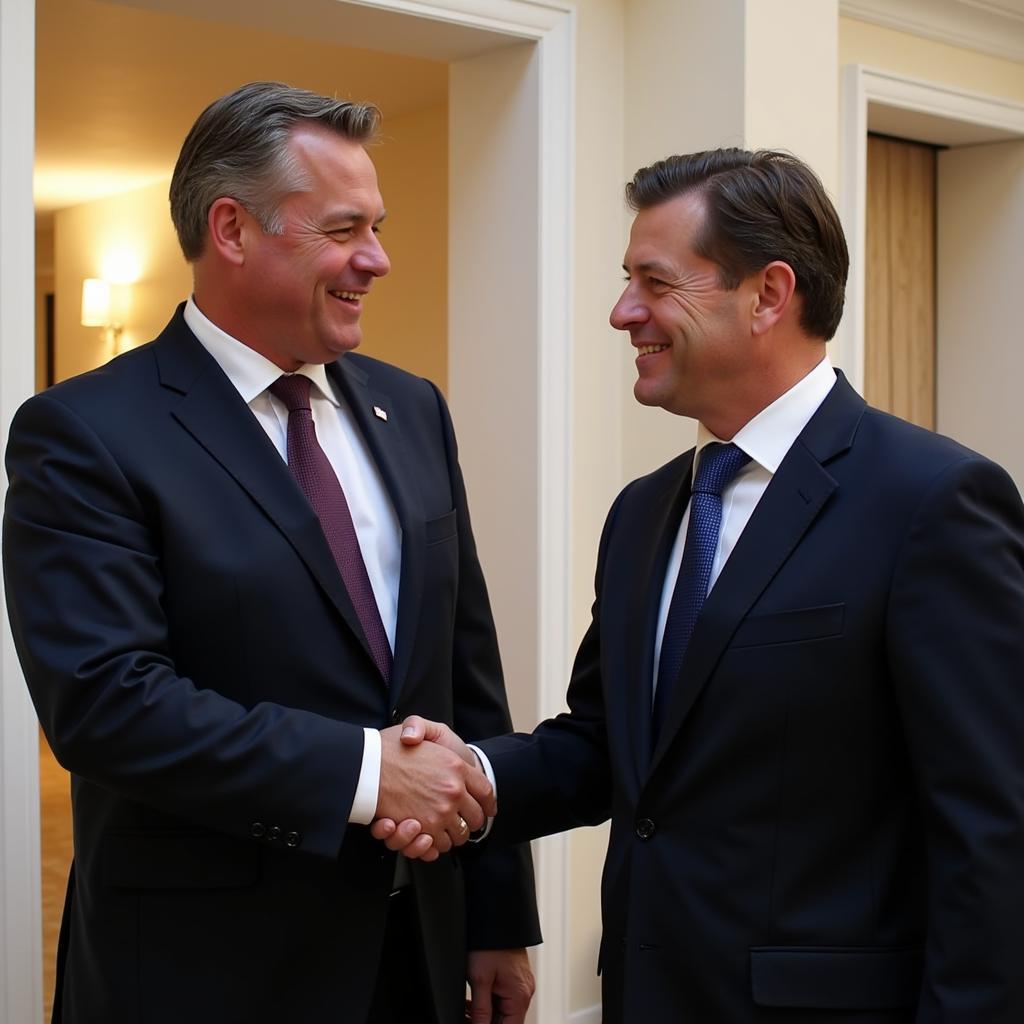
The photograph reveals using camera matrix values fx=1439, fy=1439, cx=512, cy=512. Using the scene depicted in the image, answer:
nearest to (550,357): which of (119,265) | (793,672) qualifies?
(793,672)

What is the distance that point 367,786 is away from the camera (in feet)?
6.19

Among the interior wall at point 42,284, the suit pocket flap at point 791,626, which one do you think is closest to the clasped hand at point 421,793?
the suit pocket flap at point 791,626

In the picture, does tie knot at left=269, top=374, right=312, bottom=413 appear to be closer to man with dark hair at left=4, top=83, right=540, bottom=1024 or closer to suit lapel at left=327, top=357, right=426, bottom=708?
man with dark hair at left=4, top=83, right=540, bottom=1024

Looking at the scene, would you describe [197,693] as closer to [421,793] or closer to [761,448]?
[421,793]

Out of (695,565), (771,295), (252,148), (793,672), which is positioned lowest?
(793,672)

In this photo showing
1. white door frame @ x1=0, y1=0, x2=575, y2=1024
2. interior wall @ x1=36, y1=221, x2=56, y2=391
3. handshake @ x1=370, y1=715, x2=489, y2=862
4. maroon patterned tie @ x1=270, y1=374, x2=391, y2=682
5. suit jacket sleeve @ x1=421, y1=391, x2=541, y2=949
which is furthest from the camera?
interior wall @ x1=36, y1=221, x2=56, y2=391

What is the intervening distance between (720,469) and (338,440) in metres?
0.61

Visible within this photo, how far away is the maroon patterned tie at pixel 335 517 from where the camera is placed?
203 centimetres

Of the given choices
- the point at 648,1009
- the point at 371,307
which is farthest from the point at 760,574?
the point at 371,307

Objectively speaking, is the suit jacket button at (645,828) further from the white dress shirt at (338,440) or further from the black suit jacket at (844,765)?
the white dress shirt at (338,440)

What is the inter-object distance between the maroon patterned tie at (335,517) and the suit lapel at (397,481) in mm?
31

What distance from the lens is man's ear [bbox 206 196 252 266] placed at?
6.82 ft

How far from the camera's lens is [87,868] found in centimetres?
198

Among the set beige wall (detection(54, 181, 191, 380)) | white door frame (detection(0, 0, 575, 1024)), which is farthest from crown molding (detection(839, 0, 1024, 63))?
beige wall (detection(54, 181, 191, 380))
